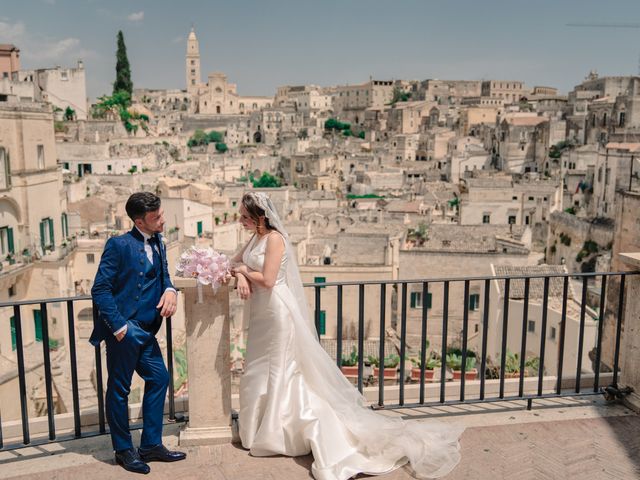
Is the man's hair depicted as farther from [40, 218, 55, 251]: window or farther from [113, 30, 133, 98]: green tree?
[113, 30, 133, 98]: green tree

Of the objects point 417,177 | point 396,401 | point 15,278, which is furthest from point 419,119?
point 396,401

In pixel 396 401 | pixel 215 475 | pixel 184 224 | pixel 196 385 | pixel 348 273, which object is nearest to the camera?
pixel 215 475

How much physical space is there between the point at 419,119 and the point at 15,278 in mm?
85336

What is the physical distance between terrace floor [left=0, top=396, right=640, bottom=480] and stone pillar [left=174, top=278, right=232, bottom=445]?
12 cm

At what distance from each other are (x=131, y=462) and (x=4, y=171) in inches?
687

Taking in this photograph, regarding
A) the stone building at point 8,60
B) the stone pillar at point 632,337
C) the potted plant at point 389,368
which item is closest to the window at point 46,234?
the potted plant at point 389,368

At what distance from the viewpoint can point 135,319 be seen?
158 inches

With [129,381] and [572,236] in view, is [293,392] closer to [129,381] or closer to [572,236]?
[129,381]

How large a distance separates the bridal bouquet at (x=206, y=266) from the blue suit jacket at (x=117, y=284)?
300mm

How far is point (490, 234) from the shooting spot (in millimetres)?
29625

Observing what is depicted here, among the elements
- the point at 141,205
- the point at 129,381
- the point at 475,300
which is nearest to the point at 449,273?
the point at 475,300

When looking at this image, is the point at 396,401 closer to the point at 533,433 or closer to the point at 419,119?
the point at 533,433

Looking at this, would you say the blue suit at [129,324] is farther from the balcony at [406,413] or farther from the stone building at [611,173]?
the stone building at [611,173]

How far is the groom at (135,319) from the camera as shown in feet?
12.8
